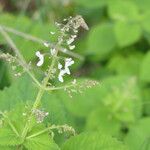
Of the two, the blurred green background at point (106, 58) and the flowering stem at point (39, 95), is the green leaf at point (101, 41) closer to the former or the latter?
the blurred green background at point (106, 58)

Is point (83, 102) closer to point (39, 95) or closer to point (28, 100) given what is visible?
point (28, 100)

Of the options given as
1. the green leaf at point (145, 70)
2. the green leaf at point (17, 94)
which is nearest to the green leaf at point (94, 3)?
the green leaf at point (145, 70)

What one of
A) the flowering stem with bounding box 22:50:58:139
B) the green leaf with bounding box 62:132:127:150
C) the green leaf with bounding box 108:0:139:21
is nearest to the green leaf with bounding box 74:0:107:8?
the green leaf with bounding box 108:0:139:21

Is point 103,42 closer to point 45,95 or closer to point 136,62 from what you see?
point 136,62

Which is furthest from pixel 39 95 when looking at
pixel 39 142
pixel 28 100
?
pixel 28 100

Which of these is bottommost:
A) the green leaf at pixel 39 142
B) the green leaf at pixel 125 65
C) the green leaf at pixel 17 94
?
the green leaf at pixel 125 65

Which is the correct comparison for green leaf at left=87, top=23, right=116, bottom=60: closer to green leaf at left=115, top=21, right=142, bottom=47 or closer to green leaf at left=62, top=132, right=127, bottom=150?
green leaf at left=115, top=21, right=142, bottom=47

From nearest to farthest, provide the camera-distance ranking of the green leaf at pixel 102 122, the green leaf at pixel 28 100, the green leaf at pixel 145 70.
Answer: the green leaf at pixel 28 100 < the green leaf at pixel 102 122 < the green leaf at pixel 145 70
